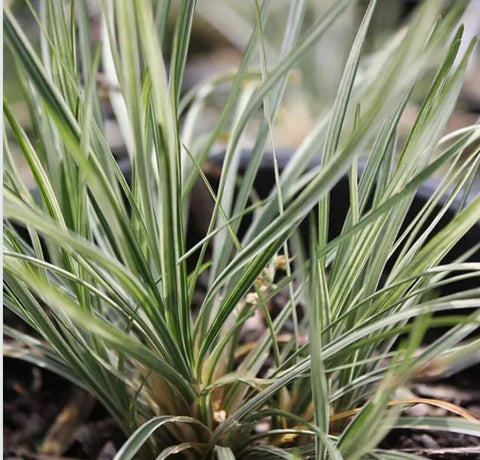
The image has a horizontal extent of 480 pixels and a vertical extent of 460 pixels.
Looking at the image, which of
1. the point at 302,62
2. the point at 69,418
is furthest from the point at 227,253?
the point at 302,62

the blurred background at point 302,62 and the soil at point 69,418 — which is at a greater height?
the blurred background at point 302,62

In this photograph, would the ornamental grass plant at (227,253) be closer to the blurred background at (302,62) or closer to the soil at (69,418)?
the soil at (69,418)

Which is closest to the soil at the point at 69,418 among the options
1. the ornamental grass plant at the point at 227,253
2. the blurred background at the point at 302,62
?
the ornamental grass plant at the point at 227,253

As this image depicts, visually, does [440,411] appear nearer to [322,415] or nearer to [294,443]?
[294,443]

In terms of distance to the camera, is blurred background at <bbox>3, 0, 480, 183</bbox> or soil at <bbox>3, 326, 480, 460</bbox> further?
blurred background at <bbox>3, 0, 480, 183</bbox>

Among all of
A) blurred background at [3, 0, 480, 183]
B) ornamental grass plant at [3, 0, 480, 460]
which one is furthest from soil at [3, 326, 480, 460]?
blurred background at [3, 0, 480, 183]

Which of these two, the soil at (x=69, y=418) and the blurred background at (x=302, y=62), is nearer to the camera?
the soil at (x=69, y=418)

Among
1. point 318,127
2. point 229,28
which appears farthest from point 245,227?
point 229,28

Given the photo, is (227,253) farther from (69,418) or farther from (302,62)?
(302,62)

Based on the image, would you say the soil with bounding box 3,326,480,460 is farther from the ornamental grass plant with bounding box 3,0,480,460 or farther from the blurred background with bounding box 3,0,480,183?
the blurred background with bounding box 3,0,480,183
